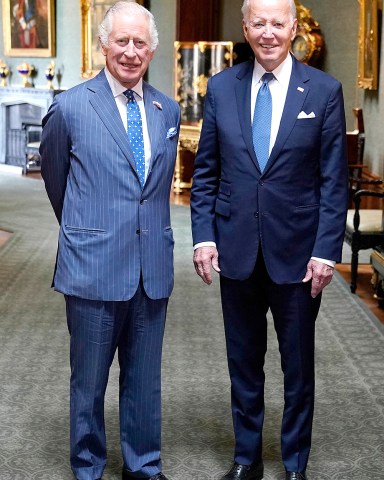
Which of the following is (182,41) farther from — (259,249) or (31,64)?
(259,249)

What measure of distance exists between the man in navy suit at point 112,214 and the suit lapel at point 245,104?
0.99ft

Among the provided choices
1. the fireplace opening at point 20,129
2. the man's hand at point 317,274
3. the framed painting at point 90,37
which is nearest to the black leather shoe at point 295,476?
the man's hand at point 317,274

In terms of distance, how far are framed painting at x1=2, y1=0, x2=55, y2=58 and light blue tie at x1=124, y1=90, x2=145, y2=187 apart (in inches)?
553

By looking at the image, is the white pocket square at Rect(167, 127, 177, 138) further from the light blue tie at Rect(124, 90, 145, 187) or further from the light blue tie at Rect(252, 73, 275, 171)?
the light blue tie at Rect(252, 73, 275, 171)

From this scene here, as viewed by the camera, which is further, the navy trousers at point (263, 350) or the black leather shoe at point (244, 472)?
the black leather shoe at point (244, 472)

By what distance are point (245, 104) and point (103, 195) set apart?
63 centimetres

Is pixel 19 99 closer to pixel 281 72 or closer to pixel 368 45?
pixel 368 45

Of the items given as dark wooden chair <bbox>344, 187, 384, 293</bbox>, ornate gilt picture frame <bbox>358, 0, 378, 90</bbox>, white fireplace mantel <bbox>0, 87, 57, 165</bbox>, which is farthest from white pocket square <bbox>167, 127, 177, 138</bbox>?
white fireplace mantel <bbox>0, 87, 57, 165</bbox>

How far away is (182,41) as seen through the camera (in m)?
14.2

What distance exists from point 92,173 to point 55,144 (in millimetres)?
191

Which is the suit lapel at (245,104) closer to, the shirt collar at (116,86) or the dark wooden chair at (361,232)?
the shirt collar at (116,86)

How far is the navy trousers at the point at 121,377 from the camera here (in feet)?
11.8

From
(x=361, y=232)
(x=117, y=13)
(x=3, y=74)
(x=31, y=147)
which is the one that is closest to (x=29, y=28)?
(x=3, y=74)

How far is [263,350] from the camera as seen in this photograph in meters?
3.78
